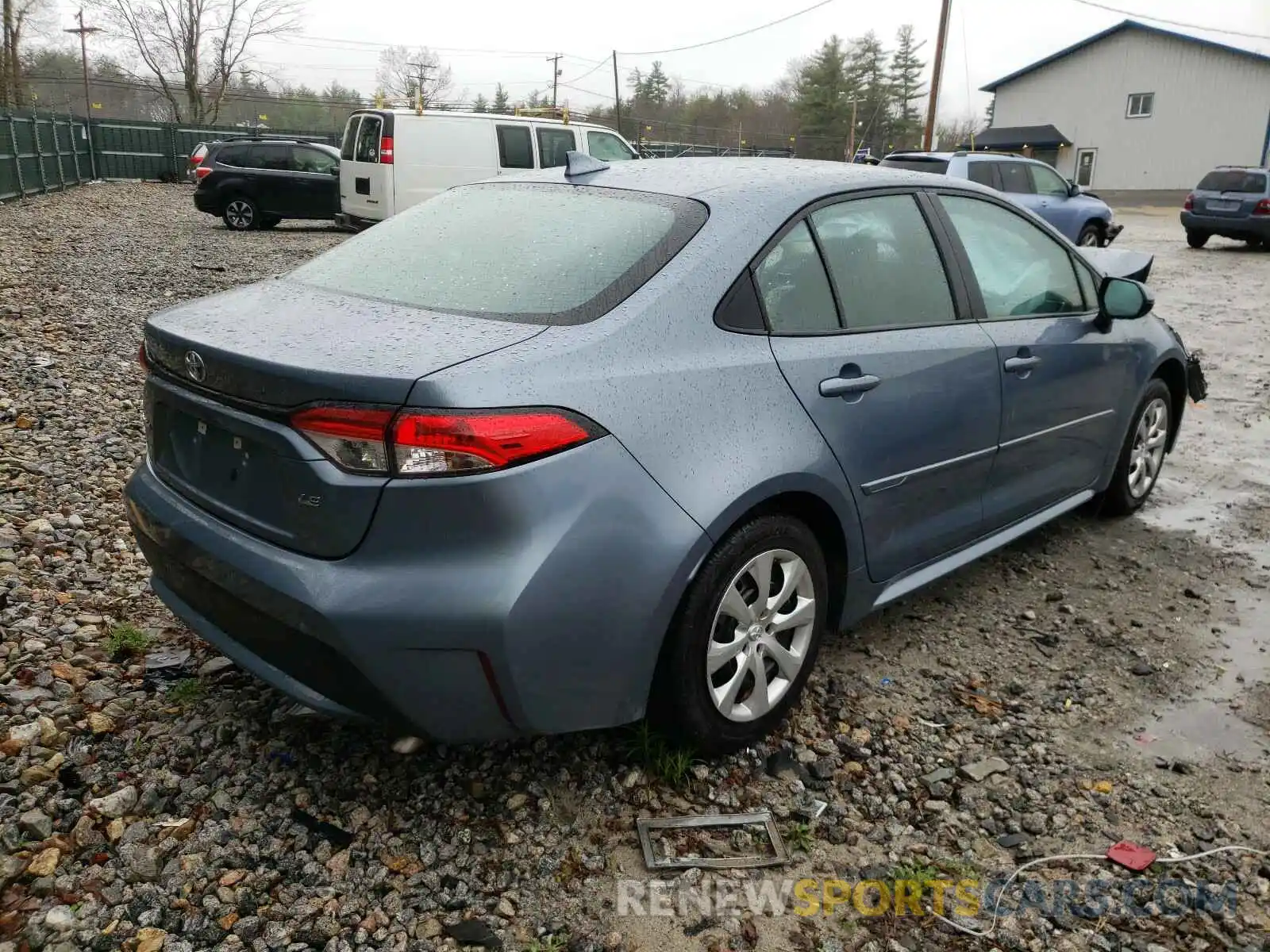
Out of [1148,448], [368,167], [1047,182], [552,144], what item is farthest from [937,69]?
[1148,448]

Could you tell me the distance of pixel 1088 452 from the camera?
167 inches

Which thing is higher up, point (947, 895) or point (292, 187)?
point (292, 187)

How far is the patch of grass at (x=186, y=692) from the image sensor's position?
301cm

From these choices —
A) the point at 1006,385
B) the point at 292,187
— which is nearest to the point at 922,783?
the point at 1006,385

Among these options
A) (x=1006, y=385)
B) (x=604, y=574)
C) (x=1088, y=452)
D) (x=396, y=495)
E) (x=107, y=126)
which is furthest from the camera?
(x=107, y=126)

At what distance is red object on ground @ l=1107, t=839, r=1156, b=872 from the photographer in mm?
2484

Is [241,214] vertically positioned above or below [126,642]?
above

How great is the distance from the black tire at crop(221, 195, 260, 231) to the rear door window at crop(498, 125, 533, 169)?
496 cm

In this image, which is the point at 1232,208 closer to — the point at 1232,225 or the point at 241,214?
the point at 1232,225

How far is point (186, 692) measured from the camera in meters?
3.04

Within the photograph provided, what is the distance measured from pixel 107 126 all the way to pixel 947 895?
3386 cm

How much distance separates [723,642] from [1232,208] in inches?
808

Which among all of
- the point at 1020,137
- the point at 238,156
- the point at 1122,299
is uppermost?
the point at 1020,137

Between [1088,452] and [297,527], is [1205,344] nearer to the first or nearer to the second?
[1088,452]
